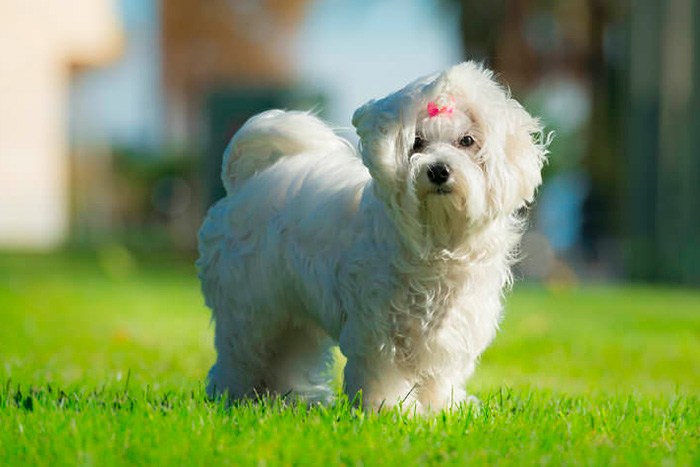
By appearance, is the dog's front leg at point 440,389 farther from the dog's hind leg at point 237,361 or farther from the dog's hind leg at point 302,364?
the dog's hind leg at point 237,361

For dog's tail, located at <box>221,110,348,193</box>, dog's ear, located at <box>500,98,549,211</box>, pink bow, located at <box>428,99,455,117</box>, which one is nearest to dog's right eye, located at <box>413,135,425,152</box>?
pink bow, located at <box>428,99,455,117</box>

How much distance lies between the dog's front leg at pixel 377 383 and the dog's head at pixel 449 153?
23.2 inches

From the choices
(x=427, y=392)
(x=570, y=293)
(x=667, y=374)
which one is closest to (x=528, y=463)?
(x=427, y=392)

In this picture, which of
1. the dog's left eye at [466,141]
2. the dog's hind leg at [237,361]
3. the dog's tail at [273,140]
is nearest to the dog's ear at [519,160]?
the dog's left eye at [466,141]

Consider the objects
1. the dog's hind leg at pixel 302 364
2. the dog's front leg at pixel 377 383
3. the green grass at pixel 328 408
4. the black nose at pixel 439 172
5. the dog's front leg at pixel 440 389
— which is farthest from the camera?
the dog's hind leg at pixel 302 364

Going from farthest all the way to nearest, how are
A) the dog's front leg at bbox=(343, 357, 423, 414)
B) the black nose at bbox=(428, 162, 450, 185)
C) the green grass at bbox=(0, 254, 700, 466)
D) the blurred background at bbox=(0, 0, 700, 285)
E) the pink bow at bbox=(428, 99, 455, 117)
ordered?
the blurred background at bbox=(0, 0, 700, 285)
the dog's front leg at bbox=(343, 357, 423, 414)
the pink bow at bbox=(428, 99, 455, 117)
the black nose at bbox=(428, 162, 450, 185)
the green grass at bbox=(0, 254, 700, 466)

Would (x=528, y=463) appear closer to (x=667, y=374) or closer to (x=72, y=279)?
(x=667, y=374)

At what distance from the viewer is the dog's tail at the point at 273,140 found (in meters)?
4.94

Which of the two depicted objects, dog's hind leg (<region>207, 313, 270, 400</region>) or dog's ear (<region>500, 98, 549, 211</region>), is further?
dog's hind leg (<region>207, 313, 270, 400</region>)

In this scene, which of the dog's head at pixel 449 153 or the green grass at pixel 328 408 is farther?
the dog's head at pixel 449 153

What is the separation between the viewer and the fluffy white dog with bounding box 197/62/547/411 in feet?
12.6

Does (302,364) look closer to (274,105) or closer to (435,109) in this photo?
(435,109)

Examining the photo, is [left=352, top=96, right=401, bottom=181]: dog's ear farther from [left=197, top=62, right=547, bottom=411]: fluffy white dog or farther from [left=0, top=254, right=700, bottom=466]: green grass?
[left=0, top=254, right=700, bottom=466]: green grass

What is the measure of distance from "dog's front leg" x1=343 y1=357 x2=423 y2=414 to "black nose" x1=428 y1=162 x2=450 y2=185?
2.69ft
